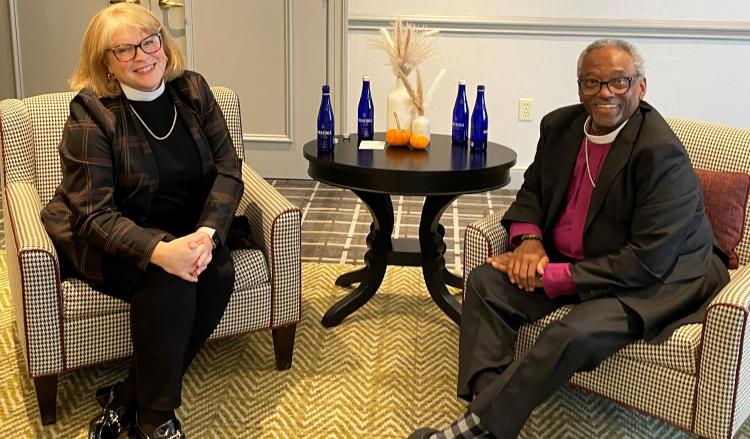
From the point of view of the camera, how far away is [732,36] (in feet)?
14.2

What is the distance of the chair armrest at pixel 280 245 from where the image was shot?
2.28m

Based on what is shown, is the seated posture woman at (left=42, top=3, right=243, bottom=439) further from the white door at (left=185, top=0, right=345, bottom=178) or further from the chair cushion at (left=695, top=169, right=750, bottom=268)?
the white door at (left=185, top=0, right=345, bottom=178)

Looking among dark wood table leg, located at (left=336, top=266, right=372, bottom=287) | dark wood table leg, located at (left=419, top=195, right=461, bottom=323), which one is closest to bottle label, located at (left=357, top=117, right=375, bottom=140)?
dark wood table leg, located at (left=419, top=195, right=461, bottom=323)

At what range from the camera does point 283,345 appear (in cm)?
242

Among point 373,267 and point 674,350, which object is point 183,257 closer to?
point 373,267

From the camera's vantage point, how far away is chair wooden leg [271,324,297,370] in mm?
A: 2406

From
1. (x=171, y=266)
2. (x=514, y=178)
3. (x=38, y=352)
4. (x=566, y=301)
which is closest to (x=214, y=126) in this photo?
(x=171, y=266)

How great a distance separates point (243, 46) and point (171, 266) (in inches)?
106

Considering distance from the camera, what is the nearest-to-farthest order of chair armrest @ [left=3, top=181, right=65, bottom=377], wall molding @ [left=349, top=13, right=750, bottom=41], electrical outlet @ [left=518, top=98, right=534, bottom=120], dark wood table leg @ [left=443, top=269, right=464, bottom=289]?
chair armrest @ [left=3, top=181, right=65, bottom=377]
dark wood table leg @ [left=443, top=269, right=464, bottom=289]
wall molding @ [left=349, top=13, right=750, bottom=41]
electrical outlet @ [left=518, top=98, right=534, bottom=120]

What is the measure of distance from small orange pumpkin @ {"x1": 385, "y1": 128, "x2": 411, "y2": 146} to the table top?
1.0 inches

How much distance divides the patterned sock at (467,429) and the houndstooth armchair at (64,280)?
2.25 feet

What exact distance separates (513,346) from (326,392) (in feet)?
1.86

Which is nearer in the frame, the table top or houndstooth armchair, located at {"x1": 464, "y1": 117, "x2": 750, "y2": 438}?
houndstooth armchair, located at {"x1": 464, "y1": 117, "x2": 750, "y2": 438}

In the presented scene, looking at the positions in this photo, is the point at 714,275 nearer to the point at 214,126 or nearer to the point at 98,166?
the point at 214,126
